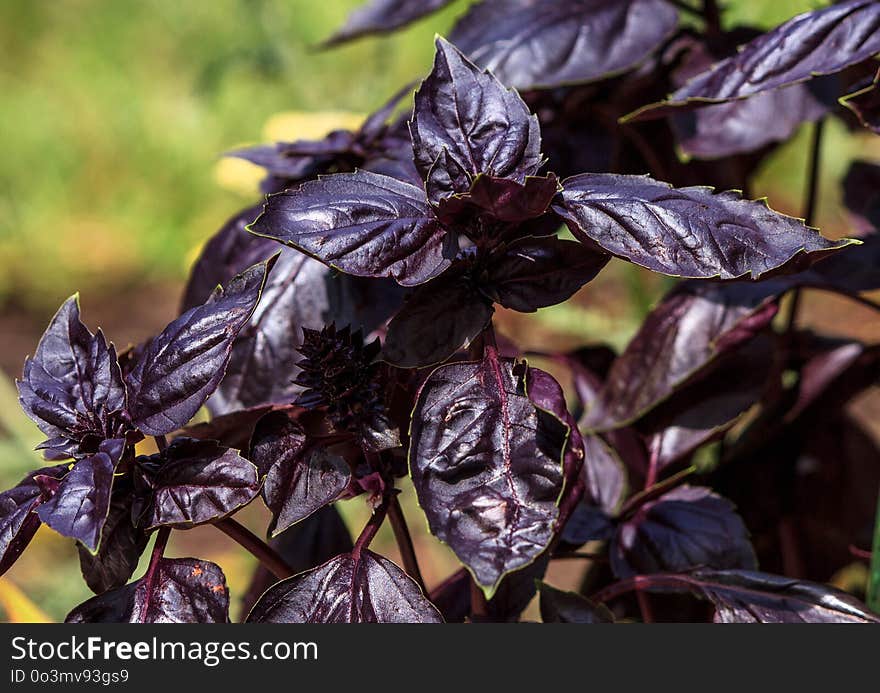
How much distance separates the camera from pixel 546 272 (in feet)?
2.04

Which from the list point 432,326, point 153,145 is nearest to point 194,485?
point 432,326

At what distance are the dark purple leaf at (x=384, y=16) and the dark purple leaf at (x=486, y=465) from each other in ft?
1.76

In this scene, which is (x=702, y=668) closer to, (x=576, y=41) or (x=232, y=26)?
(x=576, y=41)

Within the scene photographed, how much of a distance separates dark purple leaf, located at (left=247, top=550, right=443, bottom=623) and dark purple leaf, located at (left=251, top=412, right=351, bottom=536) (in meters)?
0.05

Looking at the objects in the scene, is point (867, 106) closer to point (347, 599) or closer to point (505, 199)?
point (505, 199)

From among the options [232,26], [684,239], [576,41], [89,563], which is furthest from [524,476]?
[232,26]

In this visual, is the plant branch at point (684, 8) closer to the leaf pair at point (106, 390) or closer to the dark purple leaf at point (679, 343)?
the dark purple leaf at point (679, 343)

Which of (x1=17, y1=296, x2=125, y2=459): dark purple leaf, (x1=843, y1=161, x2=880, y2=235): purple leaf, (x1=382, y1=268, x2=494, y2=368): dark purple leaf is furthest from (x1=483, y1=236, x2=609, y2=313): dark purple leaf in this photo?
(x1=843, y1=161, x2=880, y2=235): purple leaf

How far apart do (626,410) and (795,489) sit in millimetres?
362

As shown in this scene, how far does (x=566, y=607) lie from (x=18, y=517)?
36 cm

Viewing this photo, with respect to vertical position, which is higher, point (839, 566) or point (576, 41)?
point (576, 41)

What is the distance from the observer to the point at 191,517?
575mm

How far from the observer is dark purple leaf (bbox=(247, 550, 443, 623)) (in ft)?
1.99

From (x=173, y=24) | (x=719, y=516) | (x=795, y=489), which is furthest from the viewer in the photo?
(x=173, y=24)
